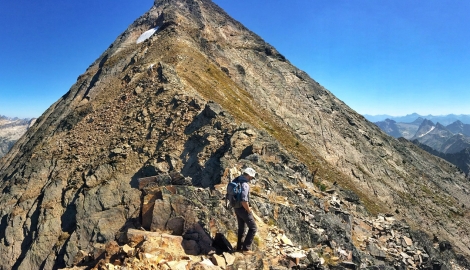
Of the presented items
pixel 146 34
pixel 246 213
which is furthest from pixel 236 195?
pixel 146 34

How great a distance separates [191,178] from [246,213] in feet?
43.5

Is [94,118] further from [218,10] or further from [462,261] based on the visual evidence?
[218,10]

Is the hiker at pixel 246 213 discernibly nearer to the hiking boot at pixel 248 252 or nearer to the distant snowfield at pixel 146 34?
the hiking boot at pixel 248 252

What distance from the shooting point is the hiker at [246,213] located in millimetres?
11266

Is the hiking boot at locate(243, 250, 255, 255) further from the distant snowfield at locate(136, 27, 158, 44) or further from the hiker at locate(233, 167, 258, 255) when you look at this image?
the distant snowfield at locate(136, 27, 158, 44)

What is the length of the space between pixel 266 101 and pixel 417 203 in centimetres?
3171

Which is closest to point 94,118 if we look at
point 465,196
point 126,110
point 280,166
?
point 126,110

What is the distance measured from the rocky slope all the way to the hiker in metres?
0.67

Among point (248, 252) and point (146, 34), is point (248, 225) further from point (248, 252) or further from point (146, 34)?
point (146, 34)

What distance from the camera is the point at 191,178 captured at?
24.2 meters

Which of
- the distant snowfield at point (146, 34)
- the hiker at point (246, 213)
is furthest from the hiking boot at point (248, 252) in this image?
the distant snowfield at point (146, 34)

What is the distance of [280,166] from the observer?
2472 centimetres

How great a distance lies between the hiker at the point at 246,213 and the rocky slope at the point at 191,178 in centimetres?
67

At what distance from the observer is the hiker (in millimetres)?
11266
